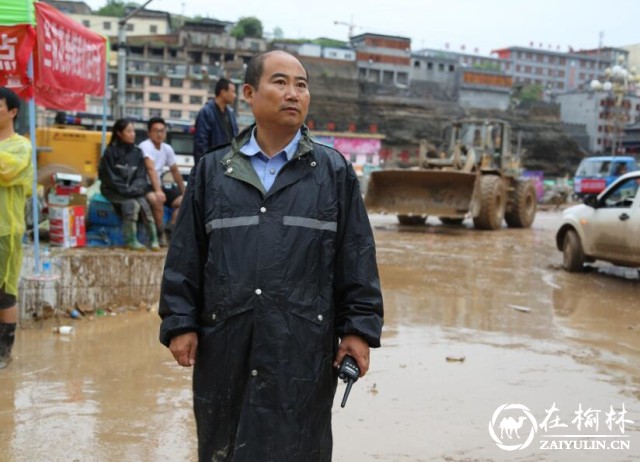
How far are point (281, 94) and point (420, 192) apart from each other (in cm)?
1380

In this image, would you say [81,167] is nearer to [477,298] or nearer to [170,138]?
[170,138]

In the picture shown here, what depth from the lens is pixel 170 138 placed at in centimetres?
1972

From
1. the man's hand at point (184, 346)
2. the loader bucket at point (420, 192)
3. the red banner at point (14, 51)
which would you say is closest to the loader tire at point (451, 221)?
the loader bucket at point (420, 192)

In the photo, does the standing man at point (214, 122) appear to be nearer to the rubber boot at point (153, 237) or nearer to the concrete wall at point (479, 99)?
the rubber boot at point (153, 237)

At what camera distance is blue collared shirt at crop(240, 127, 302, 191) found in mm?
2488

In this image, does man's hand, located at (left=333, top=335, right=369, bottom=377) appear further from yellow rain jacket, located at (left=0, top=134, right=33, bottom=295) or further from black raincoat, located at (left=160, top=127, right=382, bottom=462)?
yellow rain jacket, located at (left=0, top=134, right=33, bottom=295)

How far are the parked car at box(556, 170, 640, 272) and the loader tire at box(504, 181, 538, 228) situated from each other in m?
7.00

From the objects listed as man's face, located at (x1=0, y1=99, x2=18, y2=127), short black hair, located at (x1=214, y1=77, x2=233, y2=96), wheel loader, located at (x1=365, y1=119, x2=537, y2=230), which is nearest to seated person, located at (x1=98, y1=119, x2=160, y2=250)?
short black hair, located at (x1=214, y1=77, x2=233, y2=96)

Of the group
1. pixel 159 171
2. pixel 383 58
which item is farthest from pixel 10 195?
pixel 383 58

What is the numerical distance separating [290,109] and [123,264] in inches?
191

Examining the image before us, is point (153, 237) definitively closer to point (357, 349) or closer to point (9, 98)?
point (9, 98)

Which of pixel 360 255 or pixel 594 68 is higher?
pixel 594 68

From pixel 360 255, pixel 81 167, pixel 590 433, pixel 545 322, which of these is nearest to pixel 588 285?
pixel 545 322

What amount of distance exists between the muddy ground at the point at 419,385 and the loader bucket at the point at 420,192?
290 inches
